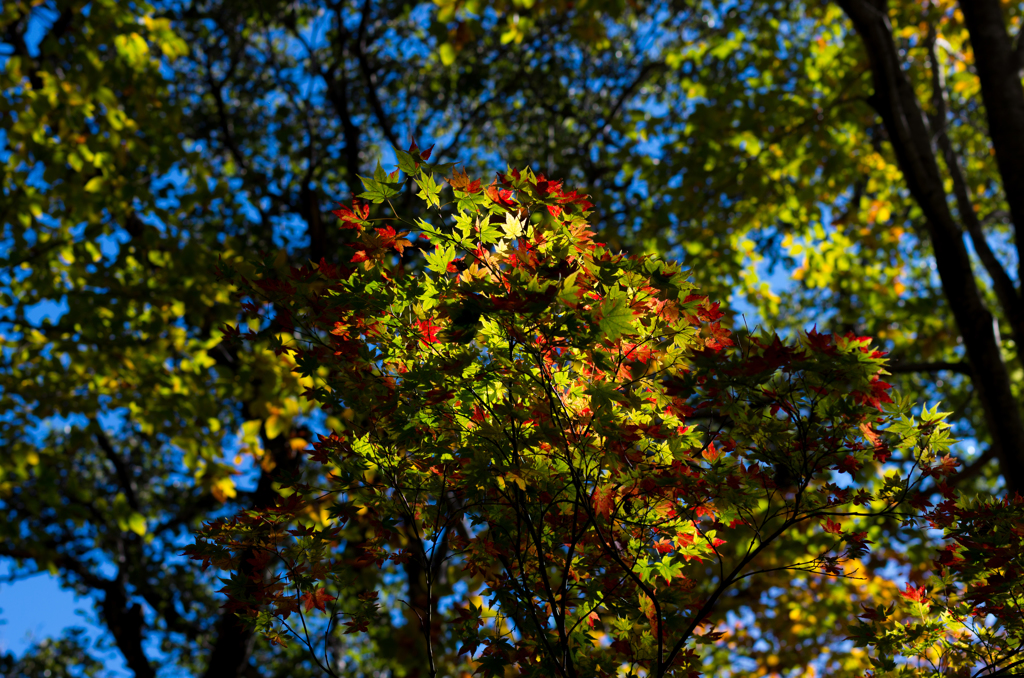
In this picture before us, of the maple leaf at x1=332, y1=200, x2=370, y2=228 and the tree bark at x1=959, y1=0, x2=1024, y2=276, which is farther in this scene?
the tree bark at x1=959, y1=0, x2=1024, y2=276

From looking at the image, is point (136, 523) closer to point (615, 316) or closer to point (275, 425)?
point (275, 425)

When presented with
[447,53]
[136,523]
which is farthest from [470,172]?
[136,523]

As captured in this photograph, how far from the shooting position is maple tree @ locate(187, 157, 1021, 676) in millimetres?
1615

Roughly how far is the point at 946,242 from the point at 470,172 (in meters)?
4.56

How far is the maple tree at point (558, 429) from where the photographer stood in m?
1.62

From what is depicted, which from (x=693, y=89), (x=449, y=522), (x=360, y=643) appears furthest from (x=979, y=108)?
(x=360, y=643)

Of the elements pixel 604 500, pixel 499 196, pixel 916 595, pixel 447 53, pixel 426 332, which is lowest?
pixel 916 595

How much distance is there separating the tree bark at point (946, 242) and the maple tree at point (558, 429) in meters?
1.89

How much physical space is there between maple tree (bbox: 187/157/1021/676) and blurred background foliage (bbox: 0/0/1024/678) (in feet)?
7.04

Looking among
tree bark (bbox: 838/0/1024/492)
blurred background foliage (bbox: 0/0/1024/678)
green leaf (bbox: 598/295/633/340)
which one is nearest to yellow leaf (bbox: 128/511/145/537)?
blurred background foliage (bbox: 0/0/1024/678)

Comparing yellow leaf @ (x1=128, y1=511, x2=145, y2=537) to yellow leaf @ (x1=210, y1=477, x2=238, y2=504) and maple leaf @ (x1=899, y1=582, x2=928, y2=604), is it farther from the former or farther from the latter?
maple leaf @ (x1=899, y1=582, x2=928, y2=604)

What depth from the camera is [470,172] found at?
7.07 metres

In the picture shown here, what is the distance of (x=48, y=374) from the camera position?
6.45 m

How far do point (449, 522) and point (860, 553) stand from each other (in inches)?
46.2
